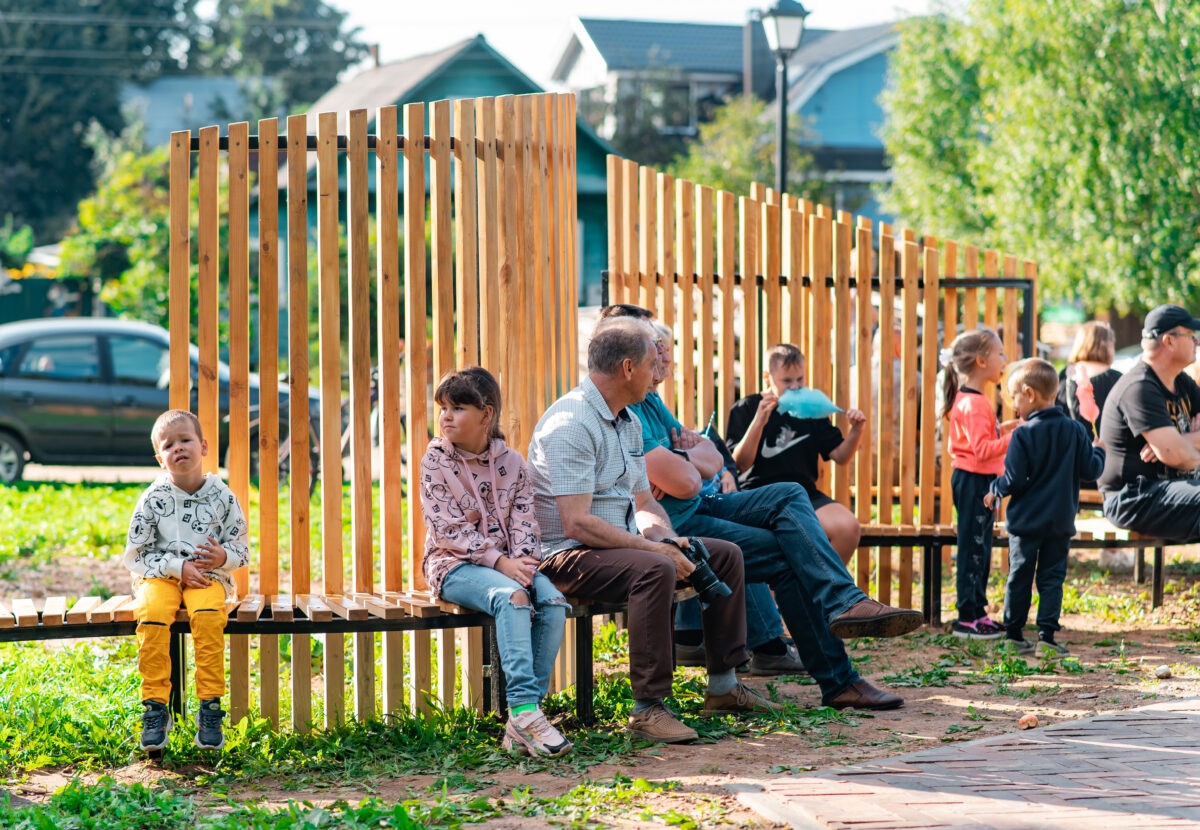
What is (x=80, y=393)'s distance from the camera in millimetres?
14625

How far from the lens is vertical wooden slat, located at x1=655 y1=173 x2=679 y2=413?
7.92 meters

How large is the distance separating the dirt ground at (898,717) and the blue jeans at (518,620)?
1.03 ft

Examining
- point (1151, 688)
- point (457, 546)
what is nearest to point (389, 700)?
point (457, 546)

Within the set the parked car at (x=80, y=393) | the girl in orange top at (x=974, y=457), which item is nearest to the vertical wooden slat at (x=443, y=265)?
the girl in orange top at (x=974, y=457)

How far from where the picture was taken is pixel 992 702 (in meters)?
6.17

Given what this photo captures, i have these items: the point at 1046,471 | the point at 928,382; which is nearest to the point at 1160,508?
the point at 1046,471

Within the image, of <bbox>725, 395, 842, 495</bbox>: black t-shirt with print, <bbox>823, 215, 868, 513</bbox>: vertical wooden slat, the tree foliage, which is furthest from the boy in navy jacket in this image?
the tree foliage

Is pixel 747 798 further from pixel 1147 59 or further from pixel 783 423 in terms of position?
pixel 1147 59

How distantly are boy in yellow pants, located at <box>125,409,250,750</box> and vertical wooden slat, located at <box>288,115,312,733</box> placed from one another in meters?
0.36

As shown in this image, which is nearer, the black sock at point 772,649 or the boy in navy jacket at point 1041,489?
the black sock at point 772,649

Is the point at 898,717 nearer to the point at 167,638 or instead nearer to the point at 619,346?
the point at 619,346

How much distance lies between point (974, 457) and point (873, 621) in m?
1.85

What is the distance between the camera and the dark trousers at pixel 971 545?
24.6 ft

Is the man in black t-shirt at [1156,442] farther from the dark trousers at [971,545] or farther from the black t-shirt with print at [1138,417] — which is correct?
the dark trousers at [971,545]
